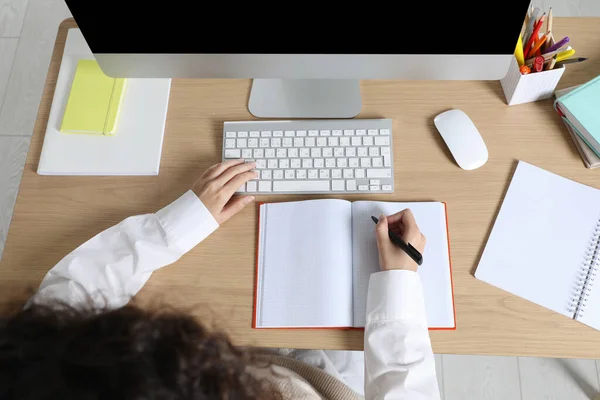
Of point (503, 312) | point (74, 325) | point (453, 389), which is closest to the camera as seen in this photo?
point (74, 325)

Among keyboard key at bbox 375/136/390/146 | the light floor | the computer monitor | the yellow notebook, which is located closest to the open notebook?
keyboard key at bbox 375/136/390/146

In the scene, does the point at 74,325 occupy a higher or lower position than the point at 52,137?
lower

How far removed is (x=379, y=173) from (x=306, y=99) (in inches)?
7.3

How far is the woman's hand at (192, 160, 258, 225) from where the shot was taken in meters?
0.81

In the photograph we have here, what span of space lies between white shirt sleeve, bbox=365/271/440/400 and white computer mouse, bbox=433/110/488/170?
8.9 inches

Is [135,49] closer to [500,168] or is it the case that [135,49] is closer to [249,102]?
[249,102]

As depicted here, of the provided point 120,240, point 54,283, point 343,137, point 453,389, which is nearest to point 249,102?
point 343,137

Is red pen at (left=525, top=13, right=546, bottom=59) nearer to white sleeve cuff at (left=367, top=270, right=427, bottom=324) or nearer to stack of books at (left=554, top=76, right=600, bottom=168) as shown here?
stack of books at (left=554, top=76, right=600, bottom=168)

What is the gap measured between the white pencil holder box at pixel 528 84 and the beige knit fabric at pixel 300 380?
574 mm

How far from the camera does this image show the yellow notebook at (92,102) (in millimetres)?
867

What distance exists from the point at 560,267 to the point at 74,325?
713 mm

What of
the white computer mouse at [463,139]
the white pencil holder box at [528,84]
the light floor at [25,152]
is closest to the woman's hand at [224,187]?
the white computer mouse at [463,139]

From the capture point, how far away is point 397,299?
727 millimetres

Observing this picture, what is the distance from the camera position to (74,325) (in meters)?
0.65
